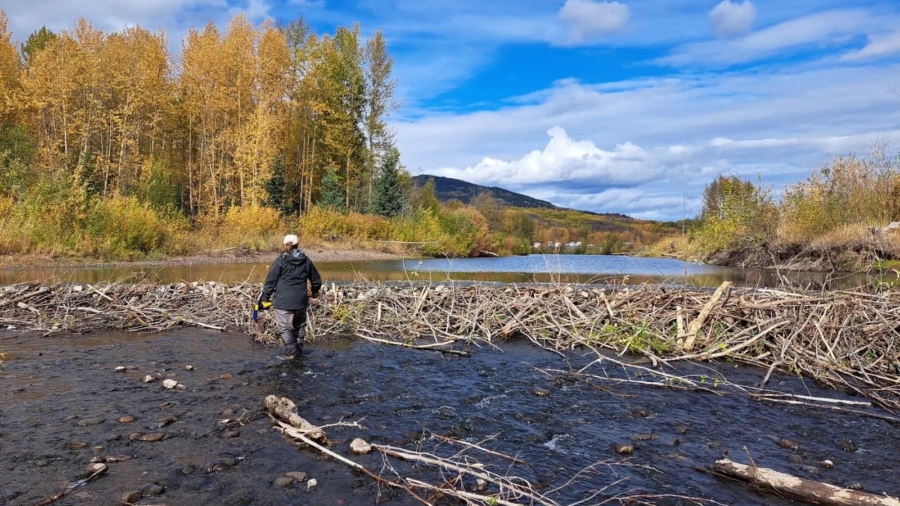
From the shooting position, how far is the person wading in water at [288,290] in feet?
30.5

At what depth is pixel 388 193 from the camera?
46.4m

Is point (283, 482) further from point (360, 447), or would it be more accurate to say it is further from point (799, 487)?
point (799, 487)

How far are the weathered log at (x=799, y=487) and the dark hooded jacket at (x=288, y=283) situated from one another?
22.3ft

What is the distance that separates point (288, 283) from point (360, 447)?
4.60 metres

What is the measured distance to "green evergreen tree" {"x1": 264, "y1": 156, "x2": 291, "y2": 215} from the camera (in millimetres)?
41688

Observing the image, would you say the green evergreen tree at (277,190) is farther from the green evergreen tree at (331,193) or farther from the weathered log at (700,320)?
the weathered log at (700,320)

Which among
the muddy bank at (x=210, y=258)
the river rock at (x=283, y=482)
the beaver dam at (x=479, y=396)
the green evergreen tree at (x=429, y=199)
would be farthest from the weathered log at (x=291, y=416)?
the green evergreen tree at (x=429, y=199)

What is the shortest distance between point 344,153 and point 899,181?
37.9 metres

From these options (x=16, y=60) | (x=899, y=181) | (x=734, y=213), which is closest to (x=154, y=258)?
(x=16, y=60)

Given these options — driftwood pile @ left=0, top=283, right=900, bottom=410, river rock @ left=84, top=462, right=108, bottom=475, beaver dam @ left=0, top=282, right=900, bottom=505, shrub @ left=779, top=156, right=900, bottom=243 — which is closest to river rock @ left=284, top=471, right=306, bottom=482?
beaver dam @ left=0, top=282, right=900, bottom=505

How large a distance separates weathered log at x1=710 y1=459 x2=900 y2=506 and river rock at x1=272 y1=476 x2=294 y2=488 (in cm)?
396

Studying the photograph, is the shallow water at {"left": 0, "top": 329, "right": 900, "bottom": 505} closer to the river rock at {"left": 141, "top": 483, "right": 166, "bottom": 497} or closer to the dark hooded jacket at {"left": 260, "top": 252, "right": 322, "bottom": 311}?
the river rock at {"left": 141, "top": 483, "right": 166, "bottom": 497}

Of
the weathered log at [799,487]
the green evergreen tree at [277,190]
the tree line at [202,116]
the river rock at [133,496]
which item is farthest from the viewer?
the green evergreen tree at [277,190]

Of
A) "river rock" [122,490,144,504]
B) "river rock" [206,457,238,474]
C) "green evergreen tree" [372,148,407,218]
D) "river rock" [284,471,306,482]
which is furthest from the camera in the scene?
"green evergreen tree" [372,148,407,218]
